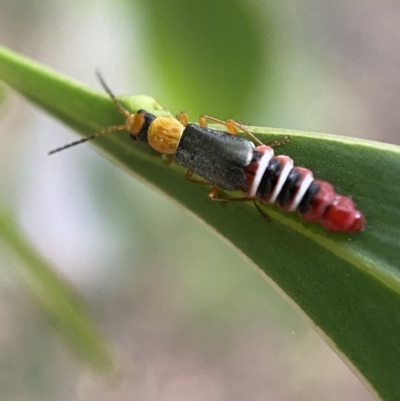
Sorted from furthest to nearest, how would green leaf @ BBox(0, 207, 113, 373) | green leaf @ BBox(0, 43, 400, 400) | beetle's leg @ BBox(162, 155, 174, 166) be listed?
green leaf @ BBox(0, 207, 113, 373), beetle's leg @ BBox(162, 155, 174, 166), green leaf @ BBox(0, 43, 400, 400)

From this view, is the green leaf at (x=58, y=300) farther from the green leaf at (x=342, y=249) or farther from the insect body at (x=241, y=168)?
the green leaf at (x=342, y=249)

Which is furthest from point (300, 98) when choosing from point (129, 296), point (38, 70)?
point (38, 70)

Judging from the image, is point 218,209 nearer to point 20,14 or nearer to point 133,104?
point 133,104

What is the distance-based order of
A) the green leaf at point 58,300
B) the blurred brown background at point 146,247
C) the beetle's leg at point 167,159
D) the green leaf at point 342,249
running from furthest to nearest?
1. the blurred brown background at point 146,247
2. the green leaf at point 58,300
3. the beetle's leg at point 167,159
4. the green leaf at point 342,249

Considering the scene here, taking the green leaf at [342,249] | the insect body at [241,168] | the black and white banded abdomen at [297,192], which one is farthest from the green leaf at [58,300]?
the black and white banded abdomen at [297,192]

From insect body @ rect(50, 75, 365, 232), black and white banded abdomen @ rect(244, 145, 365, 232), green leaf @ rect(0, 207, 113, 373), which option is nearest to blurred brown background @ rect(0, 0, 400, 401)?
green leaf @ rect(0, 207, 113, 373)

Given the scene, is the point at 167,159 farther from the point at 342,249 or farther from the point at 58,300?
the point at 58,300

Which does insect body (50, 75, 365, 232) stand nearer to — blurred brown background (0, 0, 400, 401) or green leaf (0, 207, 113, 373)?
green leaf (0, 207, 113, 373)

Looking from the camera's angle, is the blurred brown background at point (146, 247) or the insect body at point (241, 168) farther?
the blurred brown background at point (146, 247)
